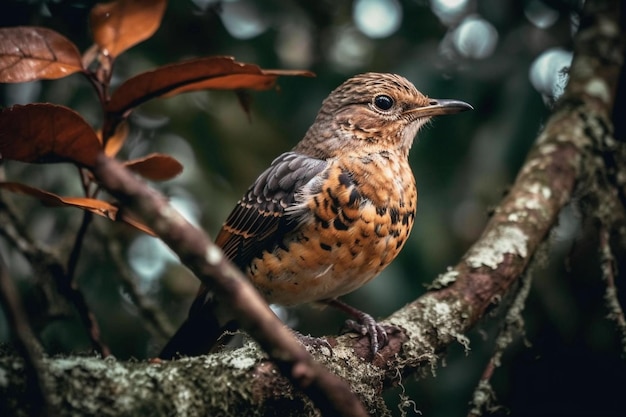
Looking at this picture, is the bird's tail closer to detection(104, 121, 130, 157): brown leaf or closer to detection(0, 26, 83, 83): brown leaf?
detection(104, 121, 130, 157): brown leaf

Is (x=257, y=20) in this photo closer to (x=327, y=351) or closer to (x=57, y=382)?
(x=327, y=351)

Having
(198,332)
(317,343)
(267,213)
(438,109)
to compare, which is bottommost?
(198,332)

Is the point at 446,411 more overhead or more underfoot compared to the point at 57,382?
more overhead

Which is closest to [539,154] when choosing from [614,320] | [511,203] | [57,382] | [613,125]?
[511,203]

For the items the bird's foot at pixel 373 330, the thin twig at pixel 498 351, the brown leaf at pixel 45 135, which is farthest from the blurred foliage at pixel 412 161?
the brown leaf at pixel 45 135

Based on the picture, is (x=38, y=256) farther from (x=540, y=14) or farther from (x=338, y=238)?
(x=540, y=14)

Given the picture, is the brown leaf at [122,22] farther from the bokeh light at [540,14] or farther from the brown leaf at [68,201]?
the bokeh light at [540,14]

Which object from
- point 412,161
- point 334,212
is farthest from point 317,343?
point 412,161
